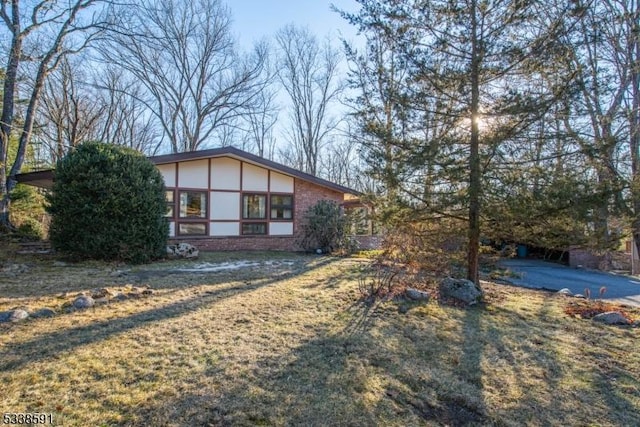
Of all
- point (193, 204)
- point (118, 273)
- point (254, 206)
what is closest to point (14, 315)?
point (118, 273)

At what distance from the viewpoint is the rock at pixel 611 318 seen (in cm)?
522

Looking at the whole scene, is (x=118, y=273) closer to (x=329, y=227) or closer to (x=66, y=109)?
(x=329, y=227)

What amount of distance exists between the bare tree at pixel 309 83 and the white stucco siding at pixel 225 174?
11613 mm

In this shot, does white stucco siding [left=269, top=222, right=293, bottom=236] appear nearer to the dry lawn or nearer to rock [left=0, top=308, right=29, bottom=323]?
the dry lawn

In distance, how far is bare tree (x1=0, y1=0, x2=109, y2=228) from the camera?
11.0 metres

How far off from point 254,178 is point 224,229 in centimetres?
211

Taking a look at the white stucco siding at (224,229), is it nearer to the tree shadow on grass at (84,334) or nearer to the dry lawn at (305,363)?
the dry lawn at (305,363)

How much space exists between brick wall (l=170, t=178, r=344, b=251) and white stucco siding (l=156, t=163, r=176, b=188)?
1.79 meters

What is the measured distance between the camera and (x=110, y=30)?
12.2m

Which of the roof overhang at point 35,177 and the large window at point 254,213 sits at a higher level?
the roof overhang at point 35,177

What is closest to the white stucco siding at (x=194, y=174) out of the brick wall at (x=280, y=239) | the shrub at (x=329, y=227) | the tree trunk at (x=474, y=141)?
the brick wall at (x=280, y=239)

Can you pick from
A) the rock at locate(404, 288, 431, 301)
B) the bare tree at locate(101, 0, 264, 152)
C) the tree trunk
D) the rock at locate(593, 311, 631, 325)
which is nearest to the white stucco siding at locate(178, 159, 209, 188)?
the rock at locate(404, 288, 431, 301)

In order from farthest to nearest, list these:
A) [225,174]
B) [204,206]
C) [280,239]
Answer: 1. [280,239]
2. [225,174]
3. [204,206]

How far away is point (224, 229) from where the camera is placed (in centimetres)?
1251
